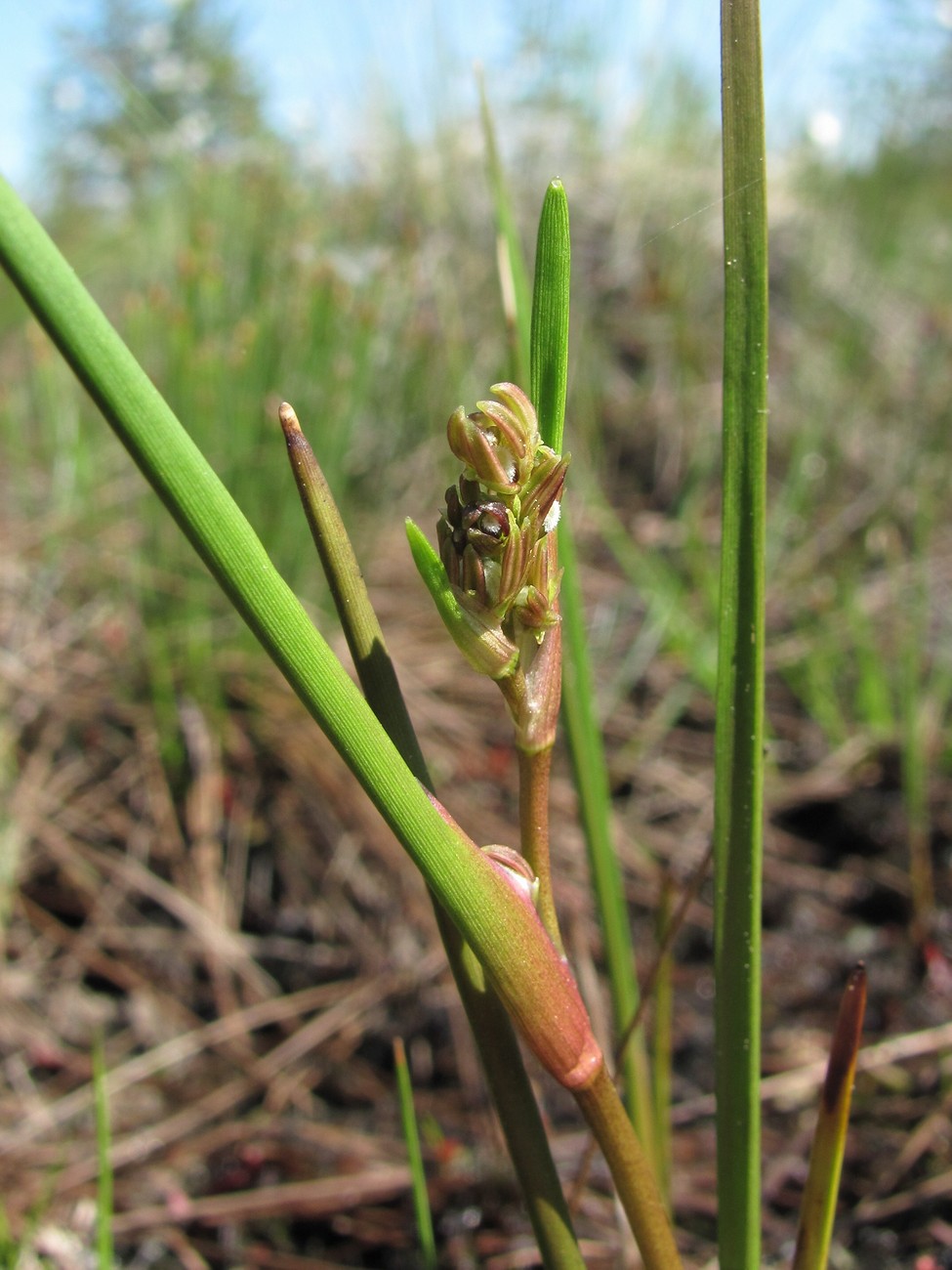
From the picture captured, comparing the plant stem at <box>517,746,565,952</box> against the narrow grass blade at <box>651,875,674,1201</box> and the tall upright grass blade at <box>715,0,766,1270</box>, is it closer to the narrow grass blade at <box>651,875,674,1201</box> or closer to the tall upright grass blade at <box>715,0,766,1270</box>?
the tall upright grass blade at <box>715,0,766,1270</box>

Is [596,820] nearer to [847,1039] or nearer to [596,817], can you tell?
[596,817]

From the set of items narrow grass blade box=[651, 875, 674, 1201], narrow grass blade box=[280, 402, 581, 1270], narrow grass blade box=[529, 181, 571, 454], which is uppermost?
narrow grass blade box=[529, 181, 571, 454]

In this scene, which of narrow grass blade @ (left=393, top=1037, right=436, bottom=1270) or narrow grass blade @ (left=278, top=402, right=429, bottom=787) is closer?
narrow grass blade @ (left=278, top=402, right=429, bottom=787)

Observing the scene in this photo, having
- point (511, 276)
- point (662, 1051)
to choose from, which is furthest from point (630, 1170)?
point (511, 276)

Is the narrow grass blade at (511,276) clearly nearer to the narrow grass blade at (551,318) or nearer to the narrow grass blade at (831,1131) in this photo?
the narrow grass blade at (551,318)

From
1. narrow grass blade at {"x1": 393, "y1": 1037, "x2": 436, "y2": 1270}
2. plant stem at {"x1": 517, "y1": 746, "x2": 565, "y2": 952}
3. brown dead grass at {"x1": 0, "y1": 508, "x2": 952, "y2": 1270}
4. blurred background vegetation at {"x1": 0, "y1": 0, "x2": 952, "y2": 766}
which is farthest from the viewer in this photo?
blurred background vegetation at {"x1": 0, "y1": 0, "x2": 952, "y2": 766}

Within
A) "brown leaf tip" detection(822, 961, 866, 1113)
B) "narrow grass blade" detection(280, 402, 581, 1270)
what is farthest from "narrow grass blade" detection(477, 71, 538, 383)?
"brown leaf tip" detection(822, 961, 866, 1113)

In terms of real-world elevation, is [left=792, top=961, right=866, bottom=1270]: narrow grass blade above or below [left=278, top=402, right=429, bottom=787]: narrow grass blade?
below
